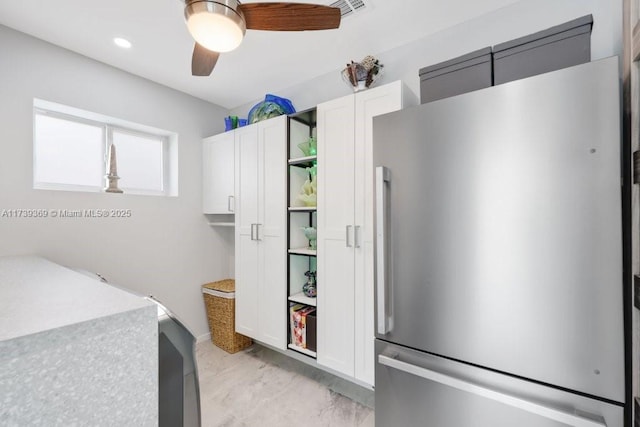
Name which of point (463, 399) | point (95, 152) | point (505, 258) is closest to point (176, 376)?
point (463, 399)

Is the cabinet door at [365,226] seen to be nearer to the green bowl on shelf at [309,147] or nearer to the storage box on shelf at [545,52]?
the green bowl on shelf at [309,147]

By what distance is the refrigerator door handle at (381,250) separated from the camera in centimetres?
125

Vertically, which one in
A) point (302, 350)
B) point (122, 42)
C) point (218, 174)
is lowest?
point (302, 350)

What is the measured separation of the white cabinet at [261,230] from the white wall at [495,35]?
0.68 m

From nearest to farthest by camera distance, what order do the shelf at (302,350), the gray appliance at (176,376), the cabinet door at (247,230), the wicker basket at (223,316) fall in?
the gray appliance at (176,376) → the shelf at (302,350) → the cabinet door at (247,230) → the wicker basket at (223,316)

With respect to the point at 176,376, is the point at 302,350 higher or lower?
lower

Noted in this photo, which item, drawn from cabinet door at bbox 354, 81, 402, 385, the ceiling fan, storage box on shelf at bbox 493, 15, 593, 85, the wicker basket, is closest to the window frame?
the wicker basket

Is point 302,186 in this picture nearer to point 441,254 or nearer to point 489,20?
point 441,254

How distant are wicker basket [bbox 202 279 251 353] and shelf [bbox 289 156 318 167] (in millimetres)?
1392

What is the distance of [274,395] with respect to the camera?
205 centimetres

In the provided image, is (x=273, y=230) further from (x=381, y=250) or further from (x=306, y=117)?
(x=381, y=250)

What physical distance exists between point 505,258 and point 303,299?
1522 mm

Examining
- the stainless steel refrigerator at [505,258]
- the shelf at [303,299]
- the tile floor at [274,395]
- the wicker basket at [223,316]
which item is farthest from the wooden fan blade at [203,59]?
the tile floor at [274,395]

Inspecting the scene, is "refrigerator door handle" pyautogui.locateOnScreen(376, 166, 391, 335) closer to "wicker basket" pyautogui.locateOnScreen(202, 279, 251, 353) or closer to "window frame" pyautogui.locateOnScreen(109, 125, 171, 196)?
"wicker basket" pyautogui.locateOnScreen(202, 279, 251, 353)
